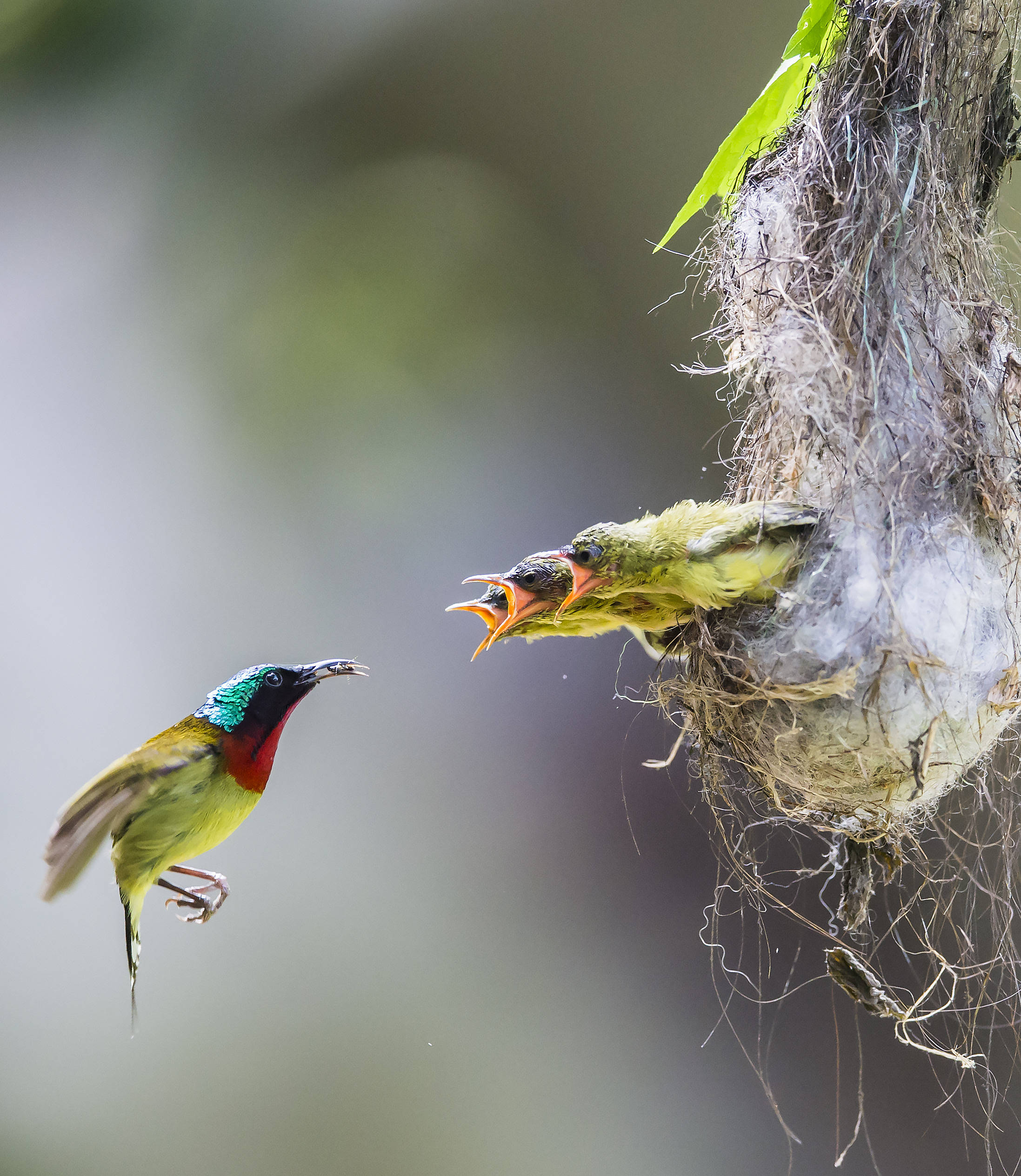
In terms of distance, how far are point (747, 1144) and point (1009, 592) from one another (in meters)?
0.79

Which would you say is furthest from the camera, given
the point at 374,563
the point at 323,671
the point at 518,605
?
the point at 374,563

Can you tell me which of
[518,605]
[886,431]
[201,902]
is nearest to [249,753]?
[201,902]

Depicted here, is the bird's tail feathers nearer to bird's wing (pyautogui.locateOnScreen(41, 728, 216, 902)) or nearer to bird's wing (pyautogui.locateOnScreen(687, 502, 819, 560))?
bird's wing (pyautogui.locateOnScreen(41, 728, 216, 902))

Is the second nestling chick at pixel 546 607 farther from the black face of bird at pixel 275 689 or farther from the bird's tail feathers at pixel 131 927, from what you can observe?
the bird's tail feathers at pixel 131 927

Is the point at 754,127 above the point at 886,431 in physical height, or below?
above

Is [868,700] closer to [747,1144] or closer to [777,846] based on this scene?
[777,846]

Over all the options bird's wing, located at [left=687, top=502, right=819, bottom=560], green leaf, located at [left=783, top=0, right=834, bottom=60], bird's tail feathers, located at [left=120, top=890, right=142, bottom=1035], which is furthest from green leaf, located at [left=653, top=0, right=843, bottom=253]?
bird's tail feathers, located at [left=120, top=890, right=142, bottom=1035]

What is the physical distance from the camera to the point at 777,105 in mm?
679

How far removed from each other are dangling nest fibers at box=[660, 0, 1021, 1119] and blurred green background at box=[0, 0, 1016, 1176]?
0.42m

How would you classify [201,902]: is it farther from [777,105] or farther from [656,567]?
[777,105]

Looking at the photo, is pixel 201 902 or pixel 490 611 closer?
pixel 490 611

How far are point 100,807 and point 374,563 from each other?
48 centimetres

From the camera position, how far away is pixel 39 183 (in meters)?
1.02

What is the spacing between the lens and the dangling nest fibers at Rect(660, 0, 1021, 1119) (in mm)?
612
